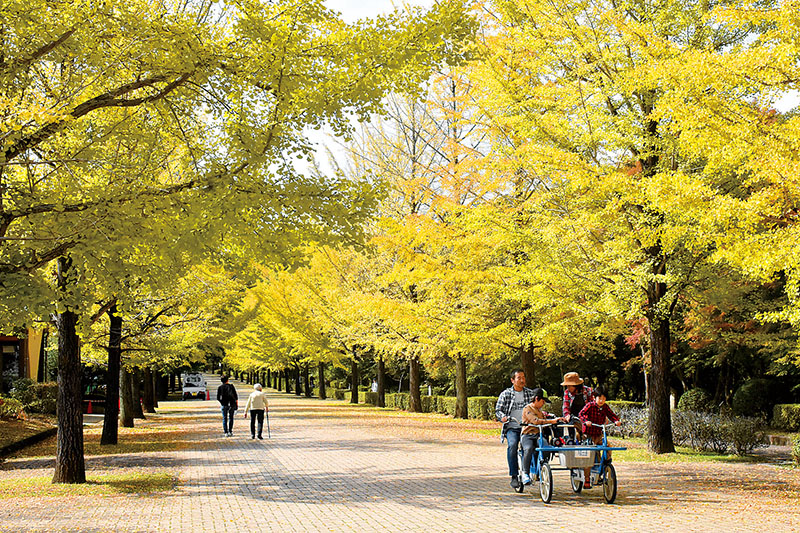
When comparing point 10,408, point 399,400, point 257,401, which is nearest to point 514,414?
point 257,401

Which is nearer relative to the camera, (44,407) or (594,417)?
(594,417)

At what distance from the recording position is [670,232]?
38.9 ft

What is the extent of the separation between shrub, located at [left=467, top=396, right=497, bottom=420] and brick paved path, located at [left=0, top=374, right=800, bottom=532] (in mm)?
10088

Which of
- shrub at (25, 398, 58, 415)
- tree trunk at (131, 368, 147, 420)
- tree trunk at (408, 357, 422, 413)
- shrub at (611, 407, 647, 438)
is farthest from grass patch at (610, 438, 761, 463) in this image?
shrub at (25, 398, 58, 415)

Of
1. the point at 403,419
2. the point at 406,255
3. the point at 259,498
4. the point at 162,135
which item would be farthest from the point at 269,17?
the point at 403,419

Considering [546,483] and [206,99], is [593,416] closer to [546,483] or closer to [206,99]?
[546,483]

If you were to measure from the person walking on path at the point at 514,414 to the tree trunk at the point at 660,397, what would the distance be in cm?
612

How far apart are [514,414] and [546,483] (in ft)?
3.67

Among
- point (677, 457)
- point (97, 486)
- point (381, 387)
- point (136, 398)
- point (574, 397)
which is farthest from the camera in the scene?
point (381, 387)

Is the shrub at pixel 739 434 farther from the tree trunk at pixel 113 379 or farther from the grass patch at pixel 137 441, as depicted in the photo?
the tree trunk at pixel 113 379

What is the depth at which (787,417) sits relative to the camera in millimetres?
23641

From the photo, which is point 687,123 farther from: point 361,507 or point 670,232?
point 361,507

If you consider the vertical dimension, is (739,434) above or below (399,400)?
above

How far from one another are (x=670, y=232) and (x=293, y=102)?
627 centimetres
